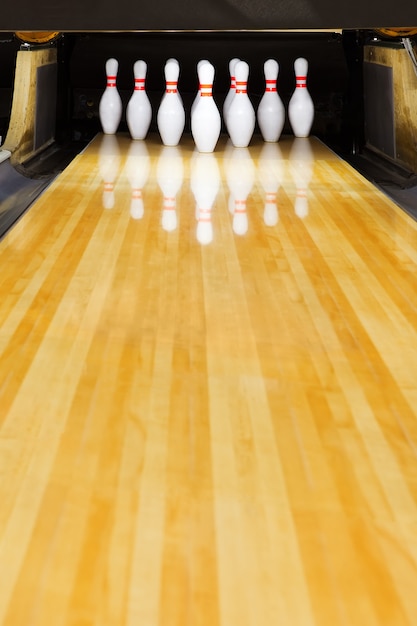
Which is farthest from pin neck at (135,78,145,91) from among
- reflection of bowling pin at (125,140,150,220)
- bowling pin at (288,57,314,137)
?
bowling pin at (288,57,314,137)

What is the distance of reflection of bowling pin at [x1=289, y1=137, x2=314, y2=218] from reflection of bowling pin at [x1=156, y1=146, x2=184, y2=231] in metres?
0.40

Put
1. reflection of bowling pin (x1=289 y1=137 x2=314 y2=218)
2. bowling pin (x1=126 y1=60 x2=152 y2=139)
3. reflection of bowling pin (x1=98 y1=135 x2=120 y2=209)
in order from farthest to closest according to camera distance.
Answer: bowling pin (x1=126 y1=60 x2=152 y2=139) < reflection of bowling pin (x1=98 y1=135 x2=120 y2=209) < reflection of bowling pin (x1=289 y1=137 x2=314 y2=218)

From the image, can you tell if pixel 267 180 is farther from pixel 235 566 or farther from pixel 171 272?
pixel 235 566

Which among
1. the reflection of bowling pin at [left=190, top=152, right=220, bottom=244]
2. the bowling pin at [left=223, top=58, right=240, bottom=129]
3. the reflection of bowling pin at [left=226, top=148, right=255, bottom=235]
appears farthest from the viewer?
the bowling pin at [left=223, top=58, right=240, bottom=129]

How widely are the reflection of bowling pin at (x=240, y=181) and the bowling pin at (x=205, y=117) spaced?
0.42 ft

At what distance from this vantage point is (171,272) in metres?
2.23

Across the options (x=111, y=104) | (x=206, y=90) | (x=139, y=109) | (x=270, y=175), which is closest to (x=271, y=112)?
(x=206, y=90)

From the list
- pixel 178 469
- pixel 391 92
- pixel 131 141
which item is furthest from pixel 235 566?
pixel 131 141

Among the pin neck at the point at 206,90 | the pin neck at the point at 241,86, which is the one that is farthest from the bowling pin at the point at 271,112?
the pin neck at the point at 206,90

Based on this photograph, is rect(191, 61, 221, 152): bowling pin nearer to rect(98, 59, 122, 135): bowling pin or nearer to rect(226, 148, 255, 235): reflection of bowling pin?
rect(226, 148, 255, 235): reflection of bowling pin

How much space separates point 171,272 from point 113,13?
0.77 metres

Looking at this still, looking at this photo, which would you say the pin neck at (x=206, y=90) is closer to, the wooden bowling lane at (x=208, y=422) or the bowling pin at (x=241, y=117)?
the bowling pin at (x=241, y=117)

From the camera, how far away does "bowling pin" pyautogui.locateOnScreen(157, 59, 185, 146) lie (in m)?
4.54

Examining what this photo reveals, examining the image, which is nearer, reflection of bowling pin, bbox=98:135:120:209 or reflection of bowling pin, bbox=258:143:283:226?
reflection of bowling pin, bbox=258:143:283:226
